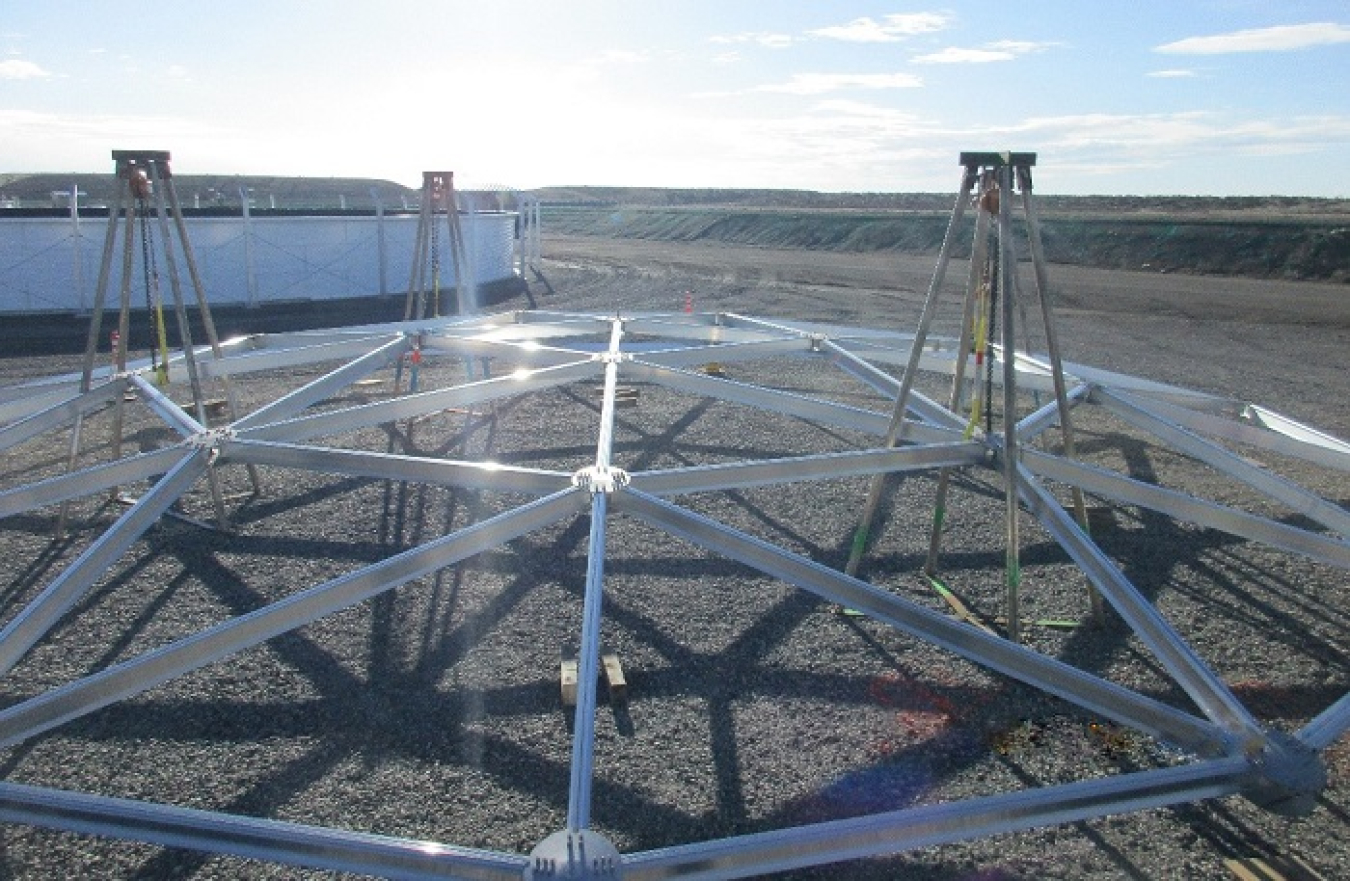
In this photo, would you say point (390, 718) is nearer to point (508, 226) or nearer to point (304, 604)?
point (304, 604)

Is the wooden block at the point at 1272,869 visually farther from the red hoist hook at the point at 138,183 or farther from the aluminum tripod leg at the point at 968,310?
the red hoist hook at the point at 138,183

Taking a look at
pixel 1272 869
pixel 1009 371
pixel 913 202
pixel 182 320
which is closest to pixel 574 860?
pixel 1272 869

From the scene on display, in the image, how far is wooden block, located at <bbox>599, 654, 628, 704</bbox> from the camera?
647cm

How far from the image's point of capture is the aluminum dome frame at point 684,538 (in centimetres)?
384

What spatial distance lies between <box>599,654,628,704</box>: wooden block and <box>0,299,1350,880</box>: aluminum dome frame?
93cm

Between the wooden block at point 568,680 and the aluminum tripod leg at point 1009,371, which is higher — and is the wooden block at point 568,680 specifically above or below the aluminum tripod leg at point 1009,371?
below

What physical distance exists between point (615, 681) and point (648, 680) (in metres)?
0.31

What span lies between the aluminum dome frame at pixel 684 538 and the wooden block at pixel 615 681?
36.6 inches

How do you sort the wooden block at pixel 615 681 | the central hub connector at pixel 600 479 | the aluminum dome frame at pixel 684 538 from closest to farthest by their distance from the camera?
1. the aluminum dome frame at pixel 684 538
2. the central hub connector at pixel 600 479
3. the wooden block at pixel 615 681

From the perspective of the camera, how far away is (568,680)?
21.4 feet

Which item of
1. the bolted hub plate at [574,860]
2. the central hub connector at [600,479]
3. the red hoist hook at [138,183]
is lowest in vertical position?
the bolted hub plate at [574,860]

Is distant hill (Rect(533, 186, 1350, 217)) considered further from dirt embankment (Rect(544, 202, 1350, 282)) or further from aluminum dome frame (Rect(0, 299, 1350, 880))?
aluminum dome frame (Rect(0, 299, 1350, 880))

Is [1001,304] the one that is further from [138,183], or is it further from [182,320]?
[138,183]

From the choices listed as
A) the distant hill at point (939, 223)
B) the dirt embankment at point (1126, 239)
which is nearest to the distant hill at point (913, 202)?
the distant hill at point (939, 223)
